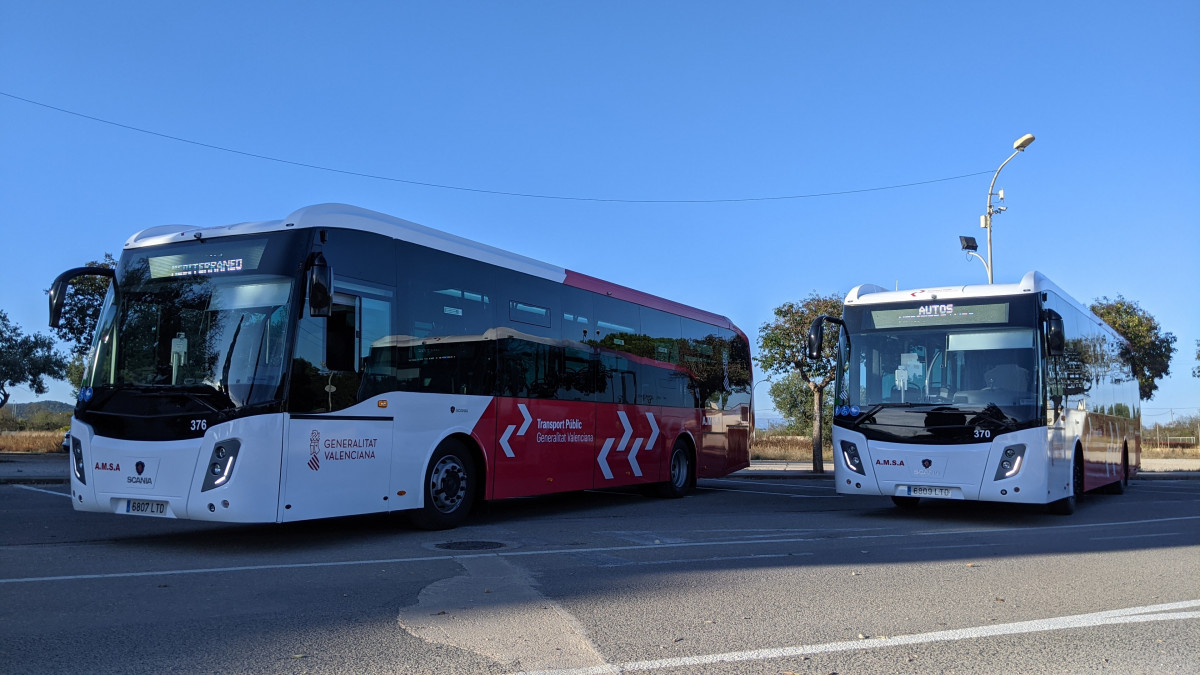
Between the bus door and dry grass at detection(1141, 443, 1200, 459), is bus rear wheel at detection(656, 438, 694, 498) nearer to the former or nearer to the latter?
the bus door

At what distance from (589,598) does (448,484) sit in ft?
15.2

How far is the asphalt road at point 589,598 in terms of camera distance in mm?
5223


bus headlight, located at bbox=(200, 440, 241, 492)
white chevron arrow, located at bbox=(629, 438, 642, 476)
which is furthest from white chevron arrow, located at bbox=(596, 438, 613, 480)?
bus headlight, located at bbox=(200, 440, 241, 492)

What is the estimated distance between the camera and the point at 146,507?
354 inches

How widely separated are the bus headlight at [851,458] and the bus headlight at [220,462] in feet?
26.9

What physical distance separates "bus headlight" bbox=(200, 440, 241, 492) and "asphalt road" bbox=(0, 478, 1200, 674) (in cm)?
70

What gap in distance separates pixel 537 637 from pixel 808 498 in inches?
507

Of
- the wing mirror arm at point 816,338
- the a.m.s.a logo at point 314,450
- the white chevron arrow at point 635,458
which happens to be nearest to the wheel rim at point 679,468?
the white chevron arrow at point 635,458

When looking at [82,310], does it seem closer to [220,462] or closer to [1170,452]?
[220,462]

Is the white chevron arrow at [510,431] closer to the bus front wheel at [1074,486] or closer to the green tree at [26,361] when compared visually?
the bus front wheel at [1074,486]

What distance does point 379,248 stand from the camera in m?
10.3

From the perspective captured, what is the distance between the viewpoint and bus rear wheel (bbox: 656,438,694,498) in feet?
54.7

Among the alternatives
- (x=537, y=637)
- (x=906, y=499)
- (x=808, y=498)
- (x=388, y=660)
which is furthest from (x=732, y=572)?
(x=808, y=498)

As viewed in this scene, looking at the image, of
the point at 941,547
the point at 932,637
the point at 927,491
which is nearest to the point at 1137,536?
the point at 927,491
